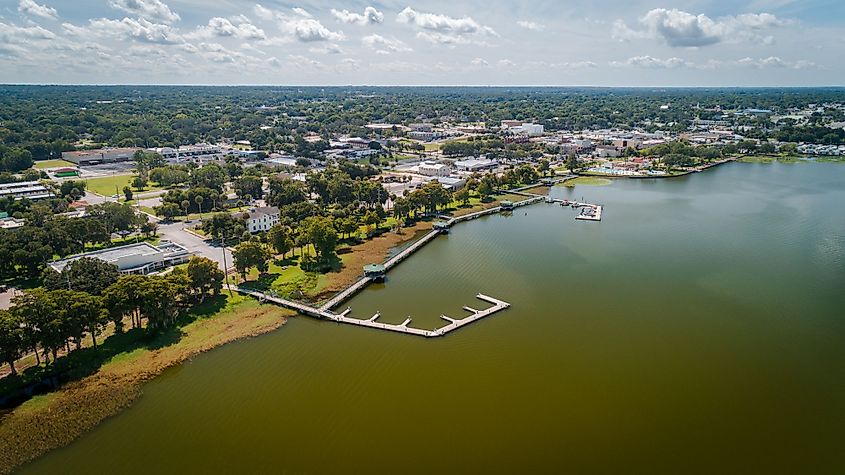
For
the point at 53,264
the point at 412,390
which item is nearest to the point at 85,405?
the point at 412,390

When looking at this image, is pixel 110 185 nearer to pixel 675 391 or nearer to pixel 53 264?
pixel 53 264

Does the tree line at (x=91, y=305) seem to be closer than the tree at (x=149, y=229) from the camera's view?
Yes

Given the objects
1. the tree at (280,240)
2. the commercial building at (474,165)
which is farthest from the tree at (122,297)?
the commercial building at (474,165)

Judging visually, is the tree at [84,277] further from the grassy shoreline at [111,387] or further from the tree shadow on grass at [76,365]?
the grassy shoreline at [111,387]

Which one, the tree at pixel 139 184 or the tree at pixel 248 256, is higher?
the tree at pixel 139 184

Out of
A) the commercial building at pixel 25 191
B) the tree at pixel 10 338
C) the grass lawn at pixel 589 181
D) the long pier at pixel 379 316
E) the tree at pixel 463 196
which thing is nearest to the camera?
the tree at pixel 10 338

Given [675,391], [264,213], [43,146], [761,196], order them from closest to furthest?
[675,391] → [264,213] → [761,196] → [43,146]
